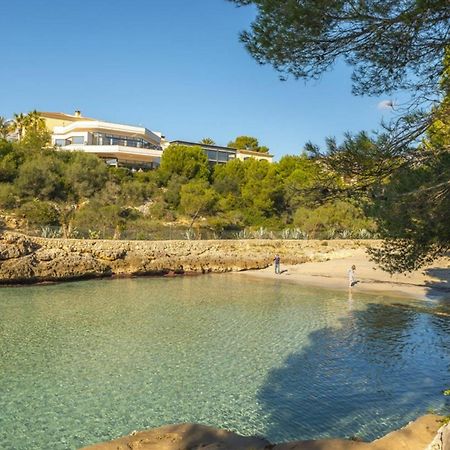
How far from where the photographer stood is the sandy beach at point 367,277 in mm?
25244

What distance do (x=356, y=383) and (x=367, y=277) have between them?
67.3 ft

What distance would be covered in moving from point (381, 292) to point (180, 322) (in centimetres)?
1357

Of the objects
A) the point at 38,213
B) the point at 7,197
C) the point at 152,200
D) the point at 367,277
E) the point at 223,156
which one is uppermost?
the point at 223,156

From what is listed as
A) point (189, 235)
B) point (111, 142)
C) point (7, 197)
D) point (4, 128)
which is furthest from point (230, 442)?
point (4, 128)

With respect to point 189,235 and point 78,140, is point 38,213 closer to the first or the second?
point 189,235

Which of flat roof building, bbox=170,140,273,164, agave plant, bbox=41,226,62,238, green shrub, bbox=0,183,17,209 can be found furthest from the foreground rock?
flat roof building, bbox=170,140,273,164

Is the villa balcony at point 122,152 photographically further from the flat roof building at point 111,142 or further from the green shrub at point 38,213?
the green shrub at point 38,213

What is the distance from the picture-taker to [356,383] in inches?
401

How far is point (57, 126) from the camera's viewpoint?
65125 millimetres

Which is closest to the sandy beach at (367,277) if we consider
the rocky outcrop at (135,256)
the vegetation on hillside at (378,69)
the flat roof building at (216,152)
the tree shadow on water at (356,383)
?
the rocky outcrop at (135,256)

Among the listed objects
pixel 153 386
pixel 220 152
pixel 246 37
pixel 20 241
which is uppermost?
pixel 220 152

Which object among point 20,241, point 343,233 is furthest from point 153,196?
point 20,241

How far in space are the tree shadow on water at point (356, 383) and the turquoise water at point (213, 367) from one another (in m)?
0.04

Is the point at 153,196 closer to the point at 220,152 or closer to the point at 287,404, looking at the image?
the point at 220,152
